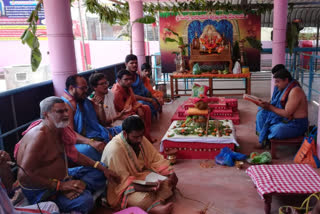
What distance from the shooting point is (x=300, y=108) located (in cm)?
458

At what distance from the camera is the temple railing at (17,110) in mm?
3775

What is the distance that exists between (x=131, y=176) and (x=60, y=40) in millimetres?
2648

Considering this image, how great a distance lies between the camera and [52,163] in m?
2.90

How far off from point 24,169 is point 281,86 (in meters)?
3.81

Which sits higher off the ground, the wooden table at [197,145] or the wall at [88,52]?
the wall at [88,52]

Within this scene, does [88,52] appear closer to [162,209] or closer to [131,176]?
[131,176]

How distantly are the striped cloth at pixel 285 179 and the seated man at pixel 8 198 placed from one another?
2.06 meters

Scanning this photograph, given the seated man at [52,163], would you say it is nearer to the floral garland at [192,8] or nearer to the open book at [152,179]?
the open book at [152,179]

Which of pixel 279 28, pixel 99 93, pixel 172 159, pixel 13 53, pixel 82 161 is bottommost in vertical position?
pixel 172 159

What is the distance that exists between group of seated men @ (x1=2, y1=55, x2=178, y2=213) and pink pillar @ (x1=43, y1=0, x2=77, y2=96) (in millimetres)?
958

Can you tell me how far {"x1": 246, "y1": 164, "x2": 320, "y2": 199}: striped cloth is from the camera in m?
3.02

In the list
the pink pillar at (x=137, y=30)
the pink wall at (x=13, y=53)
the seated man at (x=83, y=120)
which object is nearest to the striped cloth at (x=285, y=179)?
the seated man at (x=83, y=120)

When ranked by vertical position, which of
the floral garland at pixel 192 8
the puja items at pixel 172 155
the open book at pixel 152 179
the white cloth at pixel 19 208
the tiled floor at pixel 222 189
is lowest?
the tiled floor at pixel 222 189

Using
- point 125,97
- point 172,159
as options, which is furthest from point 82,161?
point 125,97
